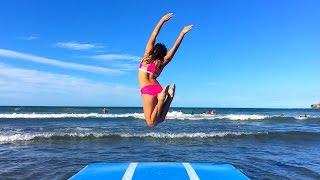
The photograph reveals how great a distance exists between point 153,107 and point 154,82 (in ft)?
1.29

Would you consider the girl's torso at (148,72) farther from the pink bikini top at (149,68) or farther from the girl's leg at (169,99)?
the girl's leg at (169,99)

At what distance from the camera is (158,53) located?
664cm

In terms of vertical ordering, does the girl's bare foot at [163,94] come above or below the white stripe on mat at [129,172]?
above

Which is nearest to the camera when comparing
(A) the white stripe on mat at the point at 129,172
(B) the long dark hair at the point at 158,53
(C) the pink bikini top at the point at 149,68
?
(B) the long dark hair at the point at 158,53

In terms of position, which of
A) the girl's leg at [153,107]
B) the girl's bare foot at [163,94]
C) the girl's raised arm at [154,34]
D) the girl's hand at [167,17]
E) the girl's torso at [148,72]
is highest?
the girl's hand at [167,17]

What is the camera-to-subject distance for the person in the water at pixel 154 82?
21.8 ft

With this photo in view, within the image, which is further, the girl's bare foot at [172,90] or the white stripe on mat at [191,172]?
the white stripe on mat at [191,172]

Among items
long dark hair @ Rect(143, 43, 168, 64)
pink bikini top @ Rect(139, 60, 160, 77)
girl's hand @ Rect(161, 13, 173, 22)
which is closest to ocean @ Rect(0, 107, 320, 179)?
pink bikini top @ Rect(139, 60, 160, 77)

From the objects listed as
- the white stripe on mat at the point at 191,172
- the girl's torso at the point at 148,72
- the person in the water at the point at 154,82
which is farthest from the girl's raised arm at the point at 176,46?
the white stripe on mat at the point at 191,172

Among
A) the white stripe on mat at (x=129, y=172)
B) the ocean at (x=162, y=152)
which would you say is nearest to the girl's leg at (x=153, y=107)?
the white stripe on mat at (x=129, y=172)

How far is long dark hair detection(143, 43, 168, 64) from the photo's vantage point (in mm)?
6637

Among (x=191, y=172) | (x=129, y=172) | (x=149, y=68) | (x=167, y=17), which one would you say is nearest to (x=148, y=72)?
(x=149, y=68)

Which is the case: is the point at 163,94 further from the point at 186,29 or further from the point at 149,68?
the point at 186,29

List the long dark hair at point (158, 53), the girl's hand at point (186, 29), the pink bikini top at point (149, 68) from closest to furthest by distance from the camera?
the girl's hand at point (186, 29)
the long dark hair at point (158, 53)
the pink bikini top at point (149, 68)
